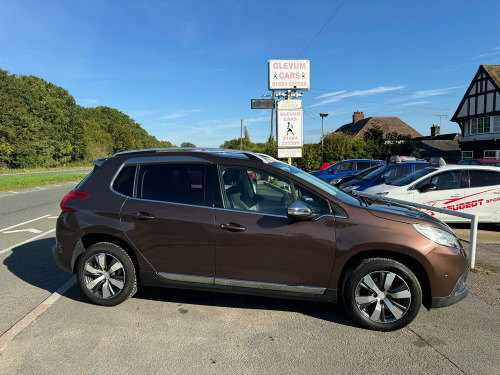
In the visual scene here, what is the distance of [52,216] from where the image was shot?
386 inches

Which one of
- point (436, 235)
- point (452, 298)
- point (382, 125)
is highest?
point (382, 125)

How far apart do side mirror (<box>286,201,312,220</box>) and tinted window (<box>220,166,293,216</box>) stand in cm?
22

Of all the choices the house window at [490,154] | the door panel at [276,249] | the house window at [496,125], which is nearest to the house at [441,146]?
the house window at [490,154]

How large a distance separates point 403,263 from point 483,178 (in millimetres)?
5814

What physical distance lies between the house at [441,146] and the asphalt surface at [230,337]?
3820 cm

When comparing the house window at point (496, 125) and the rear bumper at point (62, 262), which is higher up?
the house window at point (496, 125)

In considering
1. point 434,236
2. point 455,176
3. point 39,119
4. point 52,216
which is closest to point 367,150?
point 455,176

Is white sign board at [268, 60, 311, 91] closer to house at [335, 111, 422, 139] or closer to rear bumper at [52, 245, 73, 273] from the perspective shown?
rear bumper at [52, 245, 73, 273]

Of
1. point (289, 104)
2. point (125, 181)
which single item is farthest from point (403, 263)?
point (289, 104)

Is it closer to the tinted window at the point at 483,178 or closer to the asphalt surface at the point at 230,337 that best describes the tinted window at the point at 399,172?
the tinted window at the point at 483,178

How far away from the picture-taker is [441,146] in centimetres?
4653

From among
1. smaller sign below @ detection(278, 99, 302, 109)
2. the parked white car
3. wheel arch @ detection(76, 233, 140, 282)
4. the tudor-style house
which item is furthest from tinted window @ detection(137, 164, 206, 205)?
the tudor-style house

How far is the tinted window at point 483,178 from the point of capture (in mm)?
7586

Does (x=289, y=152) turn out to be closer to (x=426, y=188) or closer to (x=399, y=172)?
(x=399, y=172)
